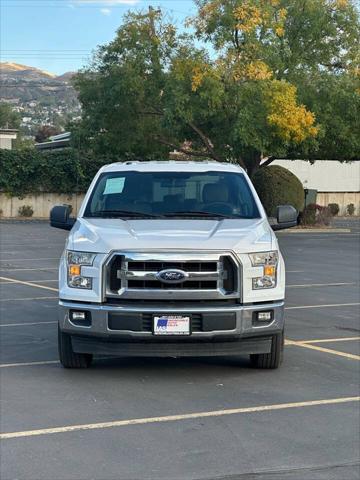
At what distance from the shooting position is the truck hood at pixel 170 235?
7125mm

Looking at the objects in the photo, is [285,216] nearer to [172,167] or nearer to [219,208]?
[219,208]

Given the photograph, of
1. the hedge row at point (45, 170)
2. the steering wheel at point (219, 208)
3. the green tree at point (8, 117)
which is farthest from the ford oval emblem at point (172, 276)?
the green tree at point (8, 117)

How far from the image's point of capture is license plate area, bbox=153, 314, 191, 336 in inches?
277

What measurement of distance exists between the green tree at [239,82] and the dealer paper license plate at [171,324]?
24833 mm

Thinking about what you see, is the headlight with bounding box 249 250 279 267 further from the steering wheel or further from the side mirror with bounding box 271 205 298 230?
the side mirror with bounding box 271 205 298 230

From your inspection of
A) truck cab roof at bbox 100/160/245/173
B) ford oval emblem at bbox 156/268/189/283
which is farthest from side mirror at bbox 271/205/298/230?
ford oval emblem at bbox 156/268/189/283

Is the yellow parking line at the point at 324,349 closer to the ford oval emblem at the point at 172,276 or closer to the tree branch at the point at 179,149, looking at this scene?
the ford oval emblem at the point at 172,276

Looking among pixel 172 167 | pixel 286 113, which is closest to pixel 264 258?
pixel 172 167

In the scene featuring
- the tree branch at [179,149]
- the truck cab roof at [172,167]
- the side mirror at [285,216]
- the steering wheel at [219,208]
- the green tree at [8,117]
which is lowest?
the side mirror at [285,216]

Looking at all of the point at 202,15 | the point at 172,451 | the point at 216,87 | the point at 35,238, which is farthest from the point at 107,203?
the point at 202,15

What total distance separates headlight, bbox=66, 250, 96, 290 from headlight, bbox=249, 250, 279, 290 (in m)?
1.48

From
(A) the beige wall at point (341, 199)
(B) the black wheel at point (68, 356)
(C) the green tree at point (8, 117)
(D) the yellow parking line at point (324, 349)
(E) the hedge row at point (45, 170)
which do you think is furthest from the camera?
(C) the green tree at point (8, 117)

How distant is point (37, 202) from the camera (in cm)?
4447

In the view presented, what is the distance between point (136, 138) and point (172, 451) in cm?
3075
